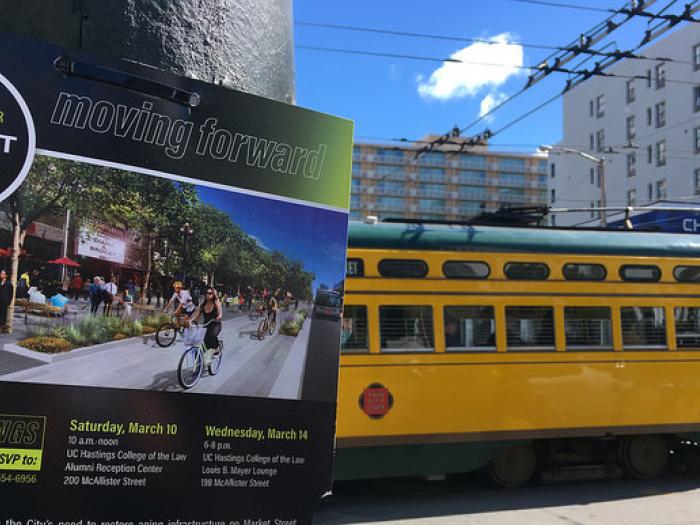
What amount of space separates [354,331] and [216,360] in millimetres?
5319

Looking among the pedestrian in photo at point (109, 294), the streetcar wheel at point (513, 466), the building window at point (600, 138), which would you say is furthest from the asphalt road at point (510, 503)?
the building window at point (600, 138)

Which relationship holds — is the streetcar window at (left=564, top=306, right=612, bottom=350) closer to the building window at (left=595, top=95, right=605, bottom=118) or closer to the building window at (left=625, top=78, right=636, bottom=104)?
the building window at (left=625, top=78, right=636, bottom=104)

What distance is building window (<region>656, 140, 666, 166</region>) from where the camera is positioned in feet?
129

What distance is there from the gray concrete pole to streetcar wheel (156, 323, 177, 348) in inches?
26.0

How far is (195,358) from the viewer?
1.40 m

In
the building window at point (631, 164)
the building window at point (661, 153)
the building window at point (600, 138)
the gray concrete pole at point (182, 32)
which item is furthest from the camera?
the building window at point (600, 138)

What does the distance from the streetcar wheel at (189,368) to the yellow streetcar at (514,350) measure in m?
5.27

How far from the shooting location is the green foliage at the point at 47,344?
1.28 meters

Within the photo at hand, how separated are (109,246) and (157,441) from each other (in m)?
0.44

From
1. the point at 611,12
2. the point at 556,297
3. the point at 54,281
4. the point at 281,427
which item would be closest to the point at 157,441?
the point at 281,427

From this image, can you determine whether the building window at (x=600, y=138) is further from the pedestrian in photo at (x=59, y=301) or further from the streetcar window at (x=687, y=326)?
the pedestrian in photo at (x=59, y=301)

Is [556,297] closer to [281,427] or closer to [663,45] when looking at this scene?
[281,427]

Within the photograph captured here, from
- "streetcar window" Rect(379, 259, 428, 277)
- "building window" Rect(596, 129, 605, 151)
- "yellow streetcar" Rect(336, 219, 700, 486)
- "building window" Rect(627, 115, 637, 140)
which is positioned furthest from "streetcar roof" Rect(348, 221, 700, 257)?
"building window" Rect(596, 129, 605, 151)

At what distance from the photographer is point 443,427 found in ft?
22.5
